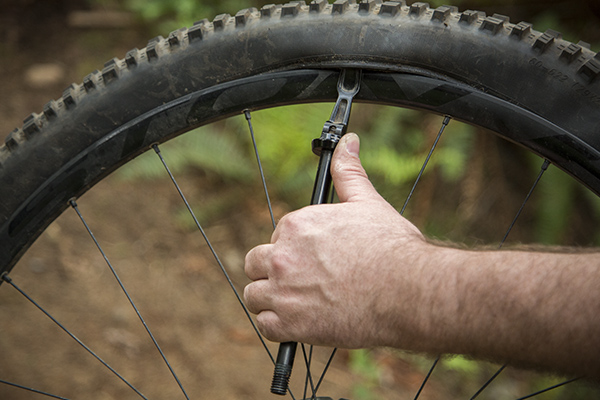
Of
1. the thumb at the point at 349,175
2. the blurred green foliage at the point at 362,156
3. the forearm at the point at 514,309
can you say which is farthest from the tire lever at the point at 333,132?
the blurred green foliage at the point at 362,156

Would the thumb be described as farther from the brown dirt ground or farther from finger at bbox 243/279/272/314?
the brown dirt ground

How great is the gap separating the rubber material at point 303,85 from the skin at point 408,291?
0.47 ft

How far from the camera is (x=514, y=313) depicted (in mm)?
464

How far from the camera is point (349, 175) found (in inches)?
24.7

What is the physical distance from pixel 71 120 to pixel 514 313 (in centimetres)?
62

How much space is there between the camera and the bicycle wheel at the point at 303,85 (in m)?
0.63

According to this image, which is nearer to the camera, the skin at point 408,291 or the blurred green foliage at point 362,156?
the skin at point 408,291

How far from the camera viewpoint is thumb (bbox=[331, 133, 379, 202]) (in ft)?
2.00

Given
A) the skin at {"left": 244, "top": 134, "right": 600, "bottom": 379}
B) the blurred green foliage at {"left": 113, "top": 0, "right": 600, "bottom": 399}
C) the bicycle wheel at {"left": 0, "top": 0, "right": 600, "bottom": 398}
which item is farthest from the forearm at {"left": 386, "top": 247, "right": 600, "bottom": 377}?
the blurred green foliage at {"left": 113, "top": 0, "right": 600, "bottom": 399}

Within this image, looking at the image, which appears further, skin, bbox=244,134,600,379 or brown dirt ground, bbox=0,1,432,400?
brown dirt ground, bbox=0,1,432,400

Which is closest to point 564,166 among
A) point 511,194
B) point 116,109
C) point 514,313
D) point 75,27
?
point 514,313

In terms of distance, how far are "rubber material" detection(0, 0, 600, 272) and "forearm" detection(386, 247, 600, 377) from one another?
0.76 ft

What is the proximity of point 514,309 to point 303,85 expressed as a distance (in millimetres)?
390

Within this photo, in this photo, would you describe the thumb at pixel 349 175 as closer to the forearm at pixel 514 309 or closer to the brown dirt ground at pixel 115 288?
the forearm at pixel 514 309
